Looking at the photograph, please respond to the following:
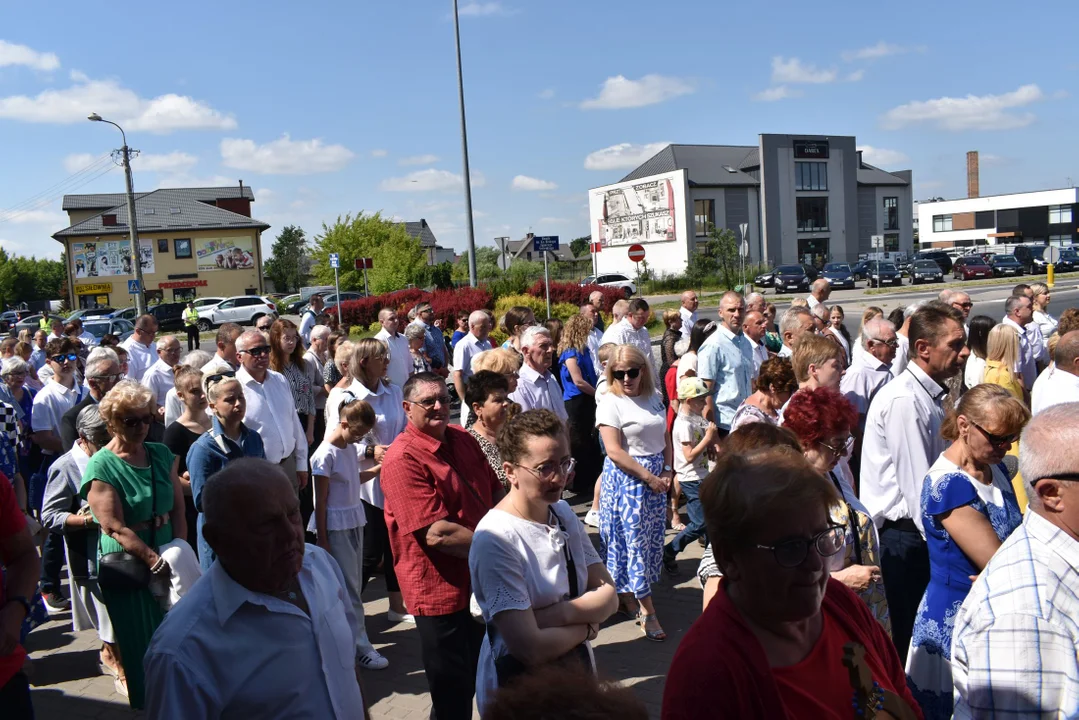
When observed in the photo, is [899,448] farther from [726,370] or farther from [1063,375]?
[726,370]

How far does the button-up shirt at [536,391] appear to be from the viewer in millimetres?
6727

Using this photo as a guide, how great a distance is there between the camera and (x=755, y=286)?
4888cm

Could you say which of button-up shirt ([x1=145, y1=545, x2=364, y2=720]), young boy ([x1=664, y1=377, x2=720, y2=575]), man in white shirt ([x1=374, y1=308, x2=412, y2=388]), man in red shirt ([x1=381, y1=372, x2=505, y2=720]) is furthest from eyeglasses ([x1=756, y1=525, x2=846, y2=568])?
man in white shirt ([x1=374, y1=308, x2=412, y2=388])

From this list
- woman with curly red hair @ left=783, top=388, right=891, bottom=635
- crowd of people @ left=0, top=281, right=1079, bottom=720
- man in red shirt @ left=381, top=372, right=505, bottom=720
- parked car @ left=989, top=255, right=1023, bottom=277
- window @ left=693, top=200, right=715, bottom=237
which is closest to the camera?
crowd of people @ left=0, top=281, right=1079, bottom=720

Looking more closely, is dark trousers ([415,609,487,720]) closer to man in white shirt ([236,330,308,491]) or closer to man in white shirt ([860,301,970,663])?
man in white shirt ([860,301,970,663])

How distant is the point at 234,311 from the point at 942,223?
291ft

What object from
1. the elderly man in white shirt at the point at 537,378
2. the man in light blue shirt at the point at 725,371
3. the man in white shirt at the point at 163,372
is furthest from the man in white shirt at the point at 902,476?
the man in white shirt at the point at 163,372

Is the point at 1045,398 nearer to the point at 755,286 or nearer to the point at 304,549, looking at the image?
the point at 304,549

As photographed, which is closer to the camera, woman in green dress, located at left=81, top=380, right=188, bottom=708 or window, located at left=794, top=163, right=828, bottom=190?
woman in green dress, located at left=81, top=380, right=188, bottom=708

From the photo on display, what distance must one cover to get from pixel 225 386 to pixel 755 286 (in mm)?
46661

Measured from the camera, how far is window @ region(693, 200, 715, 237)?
6462cm

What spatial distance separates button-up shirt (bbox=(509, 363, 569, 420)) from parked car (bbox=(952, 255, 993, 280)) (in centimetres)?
4466

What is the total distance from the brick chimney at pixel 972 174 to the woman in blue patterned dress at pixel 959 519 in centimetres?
13048

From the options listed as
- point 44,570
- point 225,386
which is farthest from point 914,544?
point 44,570
